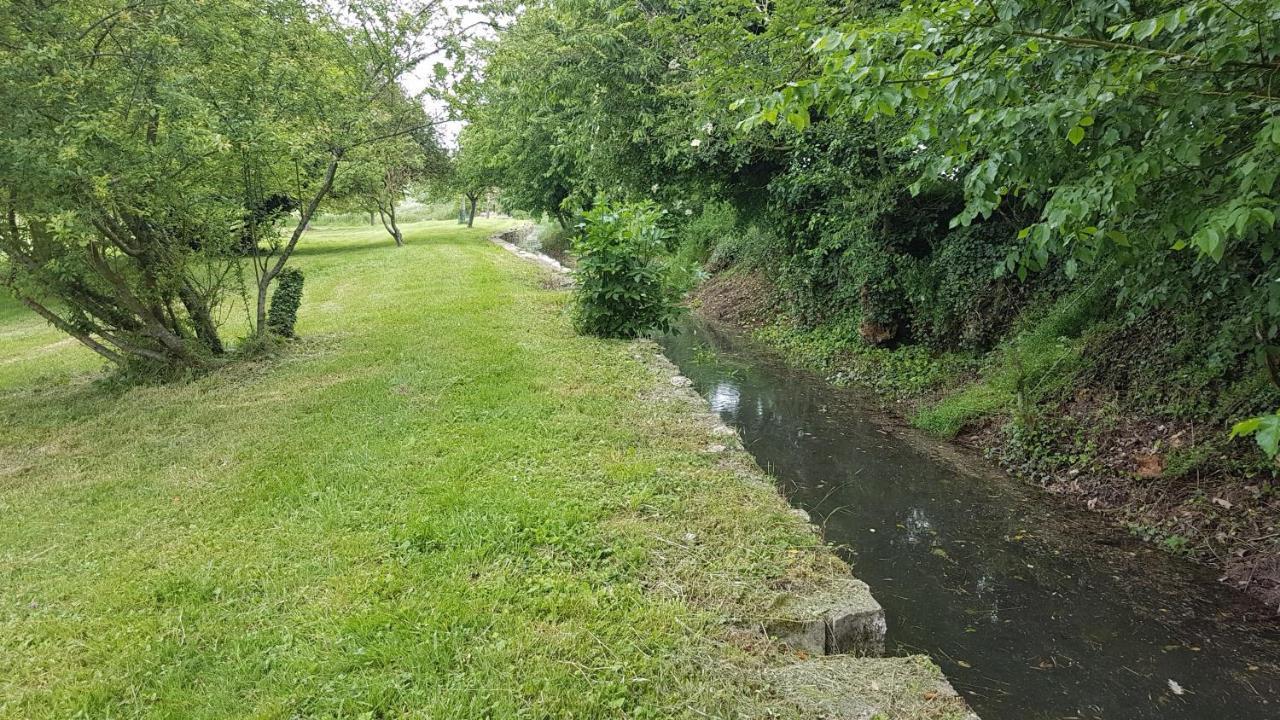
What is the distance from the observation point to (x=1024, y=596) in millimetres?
4426

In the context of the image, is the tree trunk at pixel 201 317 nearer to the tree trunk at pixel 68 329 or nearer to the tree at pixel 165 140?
the tree at pixel 165 140

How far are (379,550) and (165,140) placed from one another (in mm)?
4962

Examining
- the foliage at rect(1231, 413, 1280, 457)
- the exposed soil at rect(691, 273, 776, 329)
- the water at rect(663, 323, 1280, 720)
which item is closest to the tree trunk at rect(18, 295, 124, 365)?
the water at rect(663, 323, 1280, 720)

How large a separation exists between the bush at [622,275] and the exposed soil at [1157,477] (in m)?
4.35

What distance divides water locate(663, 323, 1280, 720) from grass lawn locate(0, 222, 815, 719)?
1.20m

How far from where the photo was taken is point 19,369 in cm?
939

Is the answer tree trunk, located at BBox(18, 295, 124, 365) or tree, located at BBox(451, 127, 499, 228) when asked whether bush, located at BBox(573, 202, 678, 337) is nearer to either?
tree trunk, located at BBox(18, 295, 124, 365)

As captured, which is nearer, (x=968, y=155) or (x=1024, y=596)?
(x=968, y=155)

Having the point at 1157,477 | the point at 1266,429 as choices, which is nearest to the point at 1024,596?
the point at 1157,477

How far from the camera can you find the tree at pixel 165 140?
570 cm

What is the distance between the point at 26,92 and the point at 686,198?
9.29 meters

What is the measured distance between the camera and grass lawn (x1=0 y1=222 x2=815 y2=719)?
271 centimetres

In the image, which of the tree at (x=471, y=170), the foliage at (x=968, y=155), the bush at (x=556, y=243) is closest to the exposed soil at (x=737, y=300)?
the foliage at (x=968, y=155)

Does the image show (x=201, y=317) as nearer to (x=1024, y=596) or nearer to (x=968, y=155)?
(x=968, y=155)
